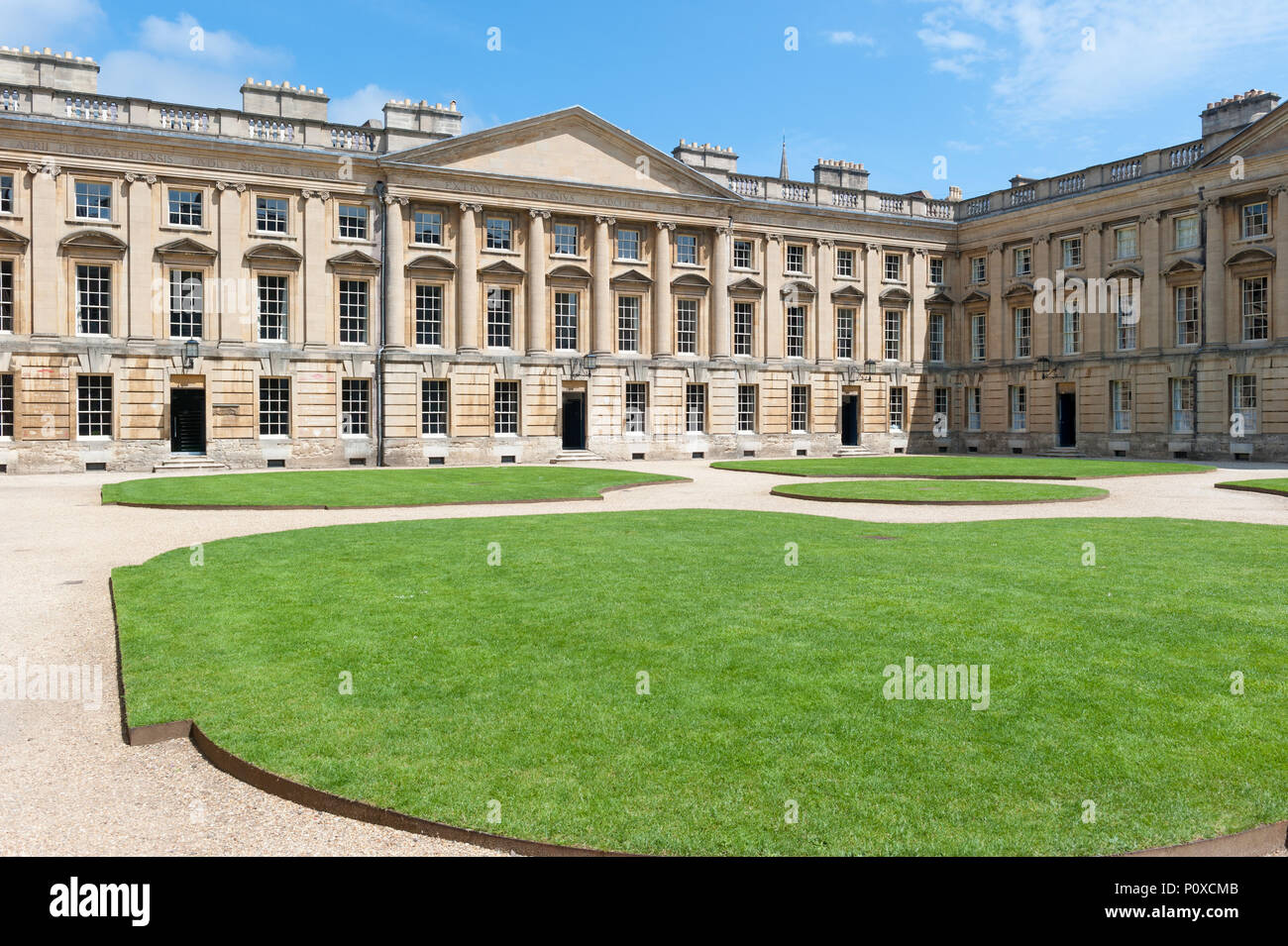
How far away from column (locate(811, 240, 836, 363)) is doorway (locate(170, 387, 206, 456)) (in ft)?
98.4

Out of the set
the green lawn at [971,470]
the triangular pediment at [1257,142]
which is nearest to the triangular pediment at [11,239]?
the green lawn at [971,470]

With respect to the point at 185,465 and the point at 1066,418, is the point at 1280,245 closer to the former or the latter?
the point at 1066,418

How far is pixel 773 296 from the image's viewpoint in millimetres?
49000

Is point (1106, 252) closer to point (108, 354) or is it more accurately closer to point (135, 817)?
point (108, 354)

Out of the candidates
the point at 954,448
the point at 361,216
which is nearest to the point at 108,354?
the point at 361,216

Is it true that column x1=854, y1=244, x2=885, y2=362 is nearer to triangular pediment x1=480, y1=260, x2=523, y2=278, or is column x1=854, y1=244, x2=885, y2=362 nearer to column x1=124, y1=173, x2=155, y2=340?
triangular pediment x1=480, y1=260, x2=523, y2=278

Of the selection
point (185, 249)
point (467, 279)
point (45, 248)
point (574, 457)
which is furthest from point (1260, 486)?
point (45, 248)

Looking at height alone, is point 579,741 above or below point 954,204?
below

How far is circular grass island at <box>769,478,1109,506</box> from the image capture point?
→ 20406 mm

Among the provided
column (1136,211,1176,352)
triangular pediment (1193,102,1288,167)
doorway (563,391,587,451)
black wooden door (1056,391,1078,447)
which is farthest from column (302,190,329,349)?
triangular pediment (1193,102,1288,167)

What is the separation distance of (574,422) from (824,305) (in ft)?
50.5

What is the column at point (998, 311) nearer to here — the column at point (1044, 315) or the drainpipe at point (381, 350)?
the column at point (1044, 315)
